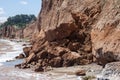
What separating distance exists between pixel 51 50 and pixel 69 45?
165 centimetres

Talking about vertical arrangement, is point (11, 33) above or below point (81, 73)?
above

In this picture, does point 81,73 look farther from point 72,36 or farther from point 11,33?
point 11,33

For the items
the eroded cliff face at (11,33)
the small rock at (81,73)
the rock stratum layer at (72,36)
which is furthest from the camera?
the eroded cliff face at (11,33)

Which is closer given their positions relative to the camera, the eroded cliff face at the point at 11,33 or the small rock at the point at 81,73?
the small rock at the point at 81,73

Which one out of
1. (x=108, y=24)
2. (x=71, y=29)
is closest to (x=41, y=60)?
(x=71, y=29)

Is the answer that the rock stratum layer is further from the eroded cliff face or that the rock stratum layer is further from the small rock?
→ the eroded cliff face

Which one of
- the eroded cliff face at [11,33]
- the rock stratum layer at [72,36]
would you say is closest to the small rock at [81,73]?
the rock stratum layer at [72,36]

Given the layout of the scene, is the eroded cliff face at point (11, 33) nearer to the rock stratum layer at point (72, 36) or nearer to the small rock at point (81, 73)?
the rock stratum layer at point (72, 36)

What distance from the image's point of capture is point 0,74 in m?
29.0

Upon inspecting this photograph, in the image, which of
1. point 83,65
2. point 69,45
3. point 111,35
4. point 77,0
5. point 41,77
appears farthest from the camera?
point 77,0

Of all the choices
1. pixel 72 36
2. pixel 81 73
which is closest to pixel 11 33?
pixel 72 36

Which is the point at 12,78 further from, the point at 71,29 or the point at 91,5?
the point at 91,5

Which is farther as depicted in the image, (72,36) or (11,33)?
(11,33)

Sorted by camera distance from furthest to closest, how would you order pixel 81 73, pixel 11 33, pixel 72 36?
pixel 11 33 < pixel 72 36 < pixel 81 73
